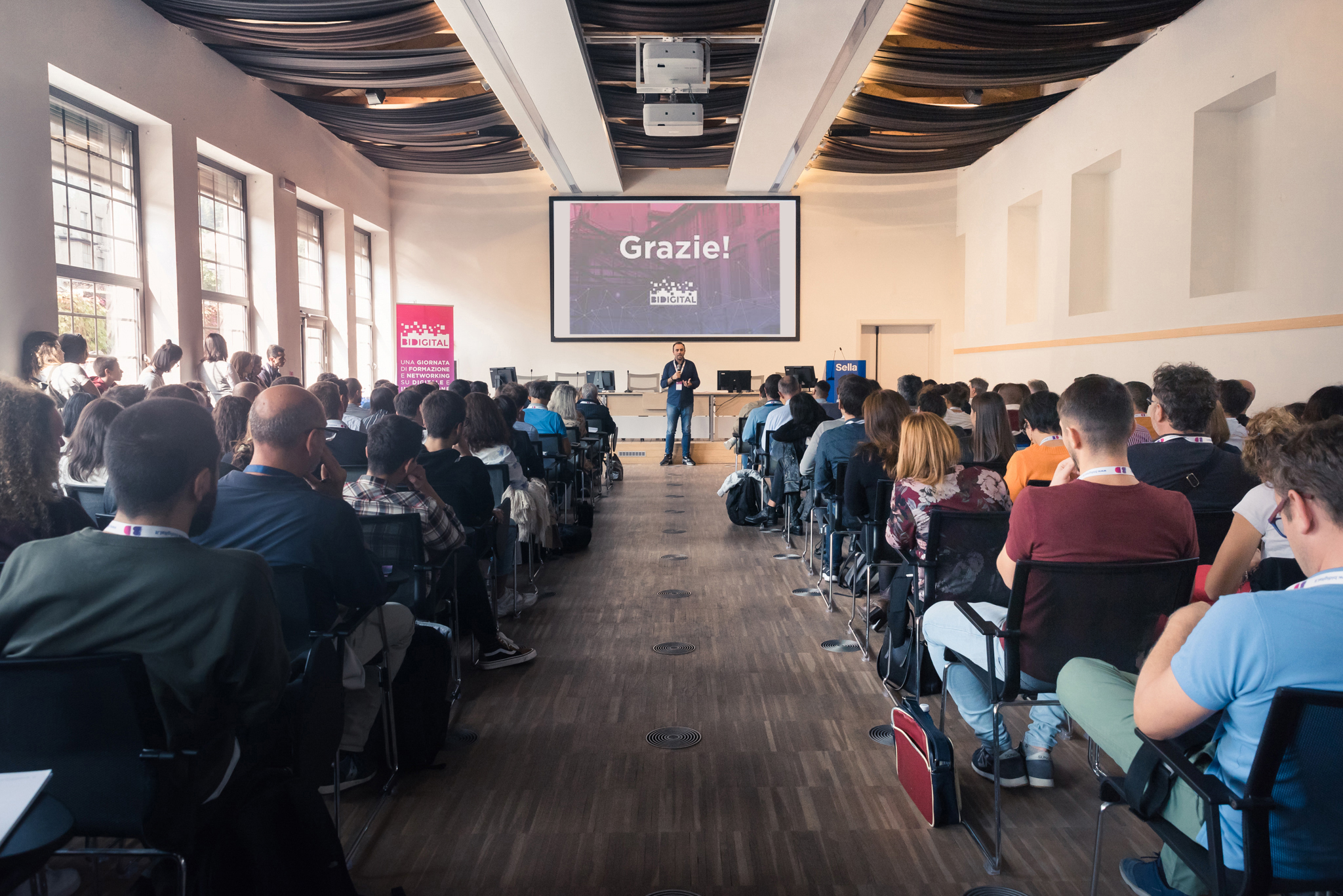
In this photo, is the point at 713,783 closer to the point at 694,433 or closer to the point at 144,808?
the point at 144,808

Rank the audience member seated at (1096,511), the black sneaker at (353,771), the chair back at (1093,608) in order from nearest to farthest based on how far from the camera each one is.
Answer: the chair back at (1093,608) < the audience member seated at (1096,511) < the black sneaker at (353,771)

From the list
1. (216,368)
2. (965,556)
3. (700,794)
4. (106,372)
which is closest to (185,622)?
(700,794)

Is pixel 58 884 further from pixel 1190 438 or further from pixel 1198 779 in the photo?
pixel 1190 438

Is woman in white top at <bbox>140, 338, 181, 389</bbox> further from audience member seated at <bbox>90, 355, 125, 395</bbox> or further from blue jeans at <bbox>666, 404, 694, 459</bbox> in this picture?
blue jeans at <bbox>666, 404, 694, 459</bbox>

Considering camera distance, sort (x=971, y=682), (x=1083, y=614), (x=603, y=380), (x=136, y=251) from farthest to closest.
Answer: (x=603, y=380) → (x=136, y=251) → (x=971, y=682) → (x=1083, y=614)

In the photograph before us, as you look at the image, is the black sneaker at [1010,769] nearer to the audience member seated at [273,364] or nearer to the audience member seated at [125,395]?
the audience member seated at [125,395]

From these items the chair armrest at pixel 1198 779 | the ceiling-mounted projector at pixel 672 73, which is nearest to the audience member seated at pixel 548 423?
the ceiling-mounted projector at pixel 672 73

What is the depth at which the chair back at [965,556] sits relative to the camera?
2.77m

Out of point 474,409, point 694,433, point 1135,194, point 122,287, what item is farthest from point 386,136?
point 1135,194

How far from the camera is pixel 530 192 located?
13.3 m

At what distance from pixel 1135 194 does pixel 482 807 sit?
8392 millimetres

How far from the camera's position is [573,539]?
6.02 meters

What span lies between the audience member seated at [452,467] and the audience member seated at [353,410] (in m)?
1.40

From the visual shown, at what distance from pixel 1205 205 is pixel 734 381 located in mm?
6236
